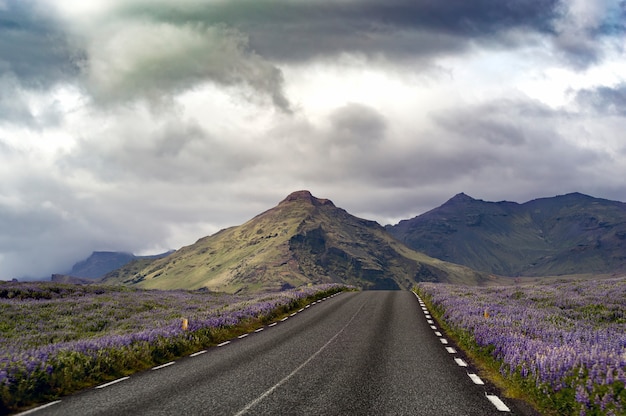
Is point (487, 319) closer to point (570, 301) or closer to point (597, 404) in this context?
point (597, 404)

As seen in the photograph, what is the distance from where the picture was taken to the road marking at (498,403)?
8.66 metres

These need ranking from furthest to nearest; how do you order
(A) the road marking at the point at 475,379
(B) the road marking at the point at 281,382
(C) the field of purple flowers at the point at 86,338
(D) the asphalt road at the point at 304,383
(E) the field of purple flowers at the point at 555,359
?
(A) the road marking at the point at 475,379 → (C) the field of purple flowers at the point at 86,338 → (D) the asphalt road at the point at 304,383 → (B) the road marking at the point at 281,382 → (E) the field of purple flowers at the point at 555,359

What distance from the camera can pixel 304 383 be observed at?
1078cm

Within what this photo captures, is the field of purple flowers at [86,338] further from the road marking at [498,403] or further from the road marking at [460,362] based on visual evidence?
the road marking at [498,403]

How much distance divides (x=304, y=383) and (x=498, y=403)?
427cm

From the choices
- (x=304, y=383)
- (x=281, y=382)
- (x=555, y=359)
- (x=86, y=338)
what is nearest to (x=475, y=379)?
(x=555, y=359)

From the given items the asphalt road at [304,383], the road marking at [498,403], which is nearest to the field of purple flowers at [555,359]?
the road marking at [498,403]

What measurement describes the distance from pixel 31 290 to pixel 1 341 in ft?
81.9

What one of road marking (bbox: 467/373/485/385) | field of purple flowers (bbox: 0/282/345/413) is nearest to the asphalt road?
road marking (bbox: 467/373/485/385)

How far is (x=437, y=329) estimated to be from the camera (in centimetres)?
2119

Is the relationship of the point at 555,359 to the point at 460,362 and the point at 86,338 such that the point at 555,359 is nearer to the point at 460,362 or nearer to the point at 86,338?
the point at 460,362

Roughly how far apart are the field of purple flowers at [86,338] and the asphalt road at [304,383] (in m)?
0.88

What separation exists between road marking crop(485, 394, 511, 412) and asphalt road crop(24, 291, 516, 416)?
0.09 m

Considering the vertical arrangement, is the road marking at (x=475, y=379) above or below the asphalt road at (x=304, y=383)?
below
